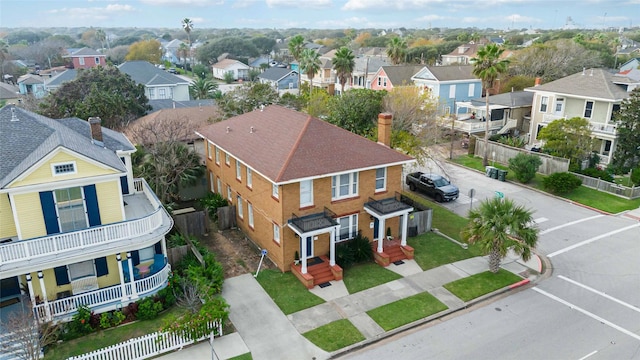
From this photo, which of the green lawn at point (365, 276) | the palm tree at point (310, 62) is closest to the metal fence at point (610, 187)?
the green lawn at point (365, 276)

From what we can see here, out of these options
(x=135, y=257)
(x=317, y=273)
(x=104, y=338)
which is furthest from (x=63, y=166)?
(x=317, y=273)

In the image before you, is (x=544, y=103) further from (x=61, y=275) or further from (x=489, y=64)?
(x=61, y=275)

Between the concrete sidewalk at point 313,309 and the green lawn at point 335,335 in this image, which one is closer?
the concrete sidewalk at point 313,309

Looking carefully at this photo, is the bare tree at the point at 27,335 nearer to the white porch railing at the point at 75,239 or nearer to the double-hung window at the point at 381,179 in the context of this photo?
the white porch railing at the point at 75,239

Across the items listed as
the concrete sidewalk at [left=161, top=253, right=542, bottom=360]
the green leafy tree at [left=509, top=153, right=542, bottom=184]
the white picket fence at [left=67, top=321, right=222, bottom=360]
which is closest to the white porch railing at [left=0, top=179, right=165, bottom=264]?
the white picket fence at [left=67, top=321, right=222, bottom=360]

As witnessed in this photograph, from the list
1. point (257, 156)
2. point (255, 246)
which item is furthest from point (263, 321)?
point (257, 156)

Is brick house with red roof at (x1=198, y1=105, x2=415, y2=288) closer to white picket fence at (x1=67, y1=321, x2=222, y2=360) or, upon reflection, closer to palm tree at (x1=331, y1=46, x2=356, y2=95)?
white picket fence at (x1=67, y1=321, x2=222, y2=360)
